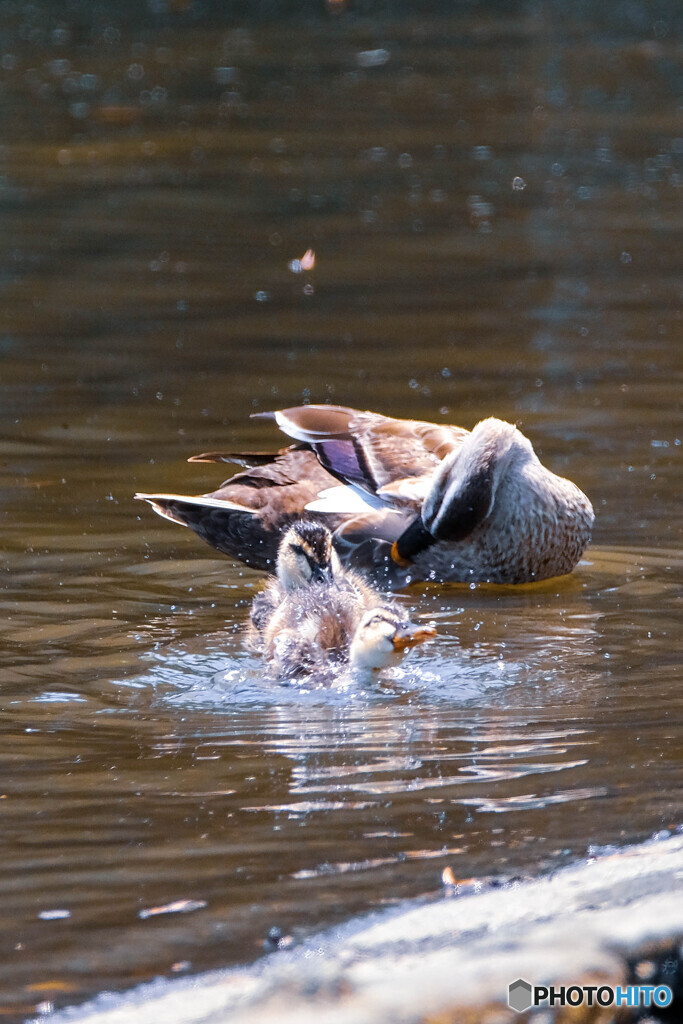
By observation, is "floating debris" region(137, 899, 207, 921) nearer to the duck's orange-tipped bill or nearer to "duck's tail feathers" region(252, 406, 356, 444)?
the duck's orange-tipped bill

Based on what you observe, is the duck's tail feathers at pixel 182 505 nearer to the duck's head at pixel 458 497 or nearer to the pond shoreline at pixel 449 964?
the duck's head at pixel 458 497

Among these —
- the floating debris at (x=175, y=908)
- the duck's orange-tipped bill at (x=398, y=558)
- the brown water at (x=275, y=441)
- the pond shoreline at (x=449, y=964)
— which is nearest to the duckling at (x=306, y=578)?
the brown water at (x=275, y=441)

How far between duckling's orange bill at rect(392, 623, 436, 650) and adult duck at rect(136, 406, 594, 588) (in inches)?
38.8

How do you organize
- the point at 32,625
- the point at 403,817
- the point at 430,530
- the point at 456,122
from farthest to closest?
1. the point at 456,122
2. the point at 430,530
3. the point at 32,625
4. the point at 403,817

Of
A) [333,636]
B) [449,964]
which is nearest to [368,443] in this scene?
[333,636]

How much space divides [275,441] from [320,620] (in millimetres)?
2274

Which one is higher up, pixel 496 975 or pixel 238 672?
pixel 496 975

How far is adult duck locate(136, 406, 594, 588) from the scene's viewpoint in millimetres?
5773

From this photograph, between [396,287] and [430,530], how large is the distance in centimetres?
A: 403

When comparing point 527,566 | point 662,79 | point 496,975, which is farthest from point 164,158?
point 496,975

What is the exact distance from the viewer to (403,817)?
3719 millimetres

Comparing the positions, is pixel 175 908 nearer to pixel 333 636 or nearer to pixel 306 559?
pixel 333 636

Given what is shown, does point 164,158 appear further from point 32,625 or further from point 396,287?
point 32,625

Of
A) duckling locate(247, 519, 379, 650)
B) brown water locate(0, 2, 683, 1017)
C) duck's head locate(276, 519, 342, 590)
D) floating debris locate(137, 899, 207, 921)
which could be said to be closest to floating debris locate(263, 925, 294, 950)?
brown water locate(0, 2, 683, 1017)
